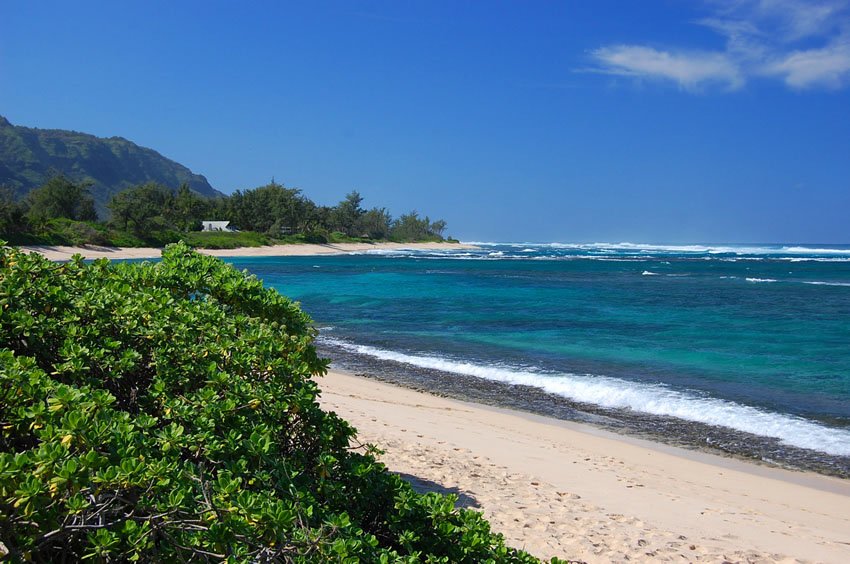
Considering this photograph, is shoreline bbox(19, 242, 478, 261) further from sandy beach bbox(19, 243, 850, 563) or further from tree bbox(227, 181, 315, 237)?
sandy beach bbox(19, 243, 850, 563)

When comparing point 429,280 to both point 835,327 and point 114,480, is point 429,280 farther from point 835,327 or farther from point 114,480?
point 114,480

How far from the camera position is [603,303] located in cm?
3112

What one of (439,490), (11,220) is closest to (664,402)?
(439,490)

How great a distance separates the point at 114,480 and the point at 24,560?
0.42 metres

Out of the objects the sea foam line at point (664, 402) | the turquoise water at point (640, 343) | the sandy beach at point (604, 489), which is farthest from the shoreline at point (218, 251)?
the sandy beach at point (604, 489)

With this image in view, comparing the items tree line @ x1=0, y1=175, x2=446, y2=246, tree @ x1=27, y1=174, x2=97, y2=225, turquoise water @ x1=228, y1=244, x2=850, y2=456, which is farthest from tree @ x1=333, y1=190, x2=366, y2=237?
turquoise water @ x1=228, y1=244, x2=850, y2=456

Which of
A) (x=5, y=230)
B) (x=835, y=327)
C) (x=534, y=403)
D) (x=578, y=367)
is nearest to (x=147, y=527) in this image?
(x=534, y=403)

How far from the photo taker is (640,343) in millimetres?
19281

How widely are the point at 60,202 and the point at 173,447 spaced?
91289 mm

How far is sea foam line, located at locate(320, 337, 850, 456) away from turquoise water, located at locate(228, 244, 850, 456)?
0.03 m

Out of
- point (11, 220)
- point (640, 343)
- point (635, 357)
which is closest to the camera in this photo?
point (635, 357)

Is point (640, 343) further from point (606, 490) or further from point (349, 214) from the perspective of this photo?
point (349, 214)

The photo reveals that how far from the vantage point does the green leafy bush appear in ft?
8.03

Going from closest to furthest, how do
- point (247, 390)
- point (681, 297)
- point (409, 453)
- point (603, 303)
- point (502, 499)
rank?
point (247, 390) < point (502, 499) < point (409, 453) < point (603, 303) < point (681, 297)
